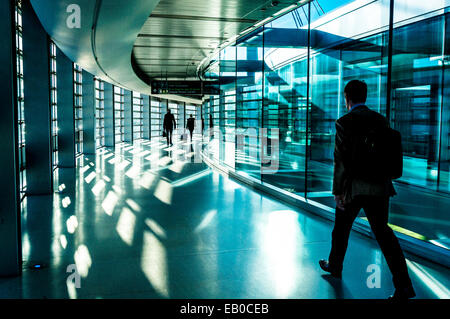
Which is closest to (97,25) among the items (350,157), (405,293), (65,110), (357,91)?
(357,91)

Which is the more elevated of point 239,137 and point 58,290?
point 239,137

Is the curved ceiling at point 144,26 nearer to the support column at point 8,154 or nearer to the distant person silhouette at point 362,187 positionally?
the support column at point 8,154

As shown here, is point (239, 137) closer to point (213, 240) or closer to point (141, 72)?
point (213, 240)

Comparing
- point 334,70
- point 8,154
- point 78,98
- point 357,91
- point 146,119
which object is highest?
point 334,70

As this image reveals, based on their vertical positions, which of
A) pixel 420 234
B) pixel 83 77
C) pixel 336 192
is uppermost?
pixel 83 77

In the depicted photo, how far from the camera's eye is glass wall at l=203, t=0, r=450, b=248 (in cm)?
926

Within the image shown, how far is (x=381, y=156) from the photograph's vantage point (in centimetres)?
330

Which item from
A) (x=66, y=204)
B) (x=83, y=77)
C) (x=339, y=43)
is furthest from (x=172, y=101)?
(x=66, y=204)

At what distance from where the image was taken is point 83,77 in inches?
674

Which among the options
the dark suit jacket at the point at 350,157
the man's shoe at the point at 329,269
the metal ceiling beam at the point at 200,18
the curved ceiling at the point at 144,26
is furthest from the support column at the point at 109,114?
the dark suit jacket at the point at 350,157

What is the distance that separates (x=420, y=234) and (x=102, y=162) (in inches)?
456

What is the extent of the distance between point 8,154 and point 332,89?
447 inches

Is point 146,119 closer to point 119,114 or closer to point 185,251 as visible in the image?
point 119,114

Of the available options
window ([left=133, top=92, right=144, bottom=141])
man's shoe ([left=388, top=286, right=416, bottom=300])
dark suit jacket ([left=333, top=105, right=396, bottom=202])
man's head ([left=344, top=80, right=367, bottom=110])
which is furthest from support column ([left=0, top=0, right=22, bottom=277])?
window ([left=133, top=92, right=144, bottom=141])
